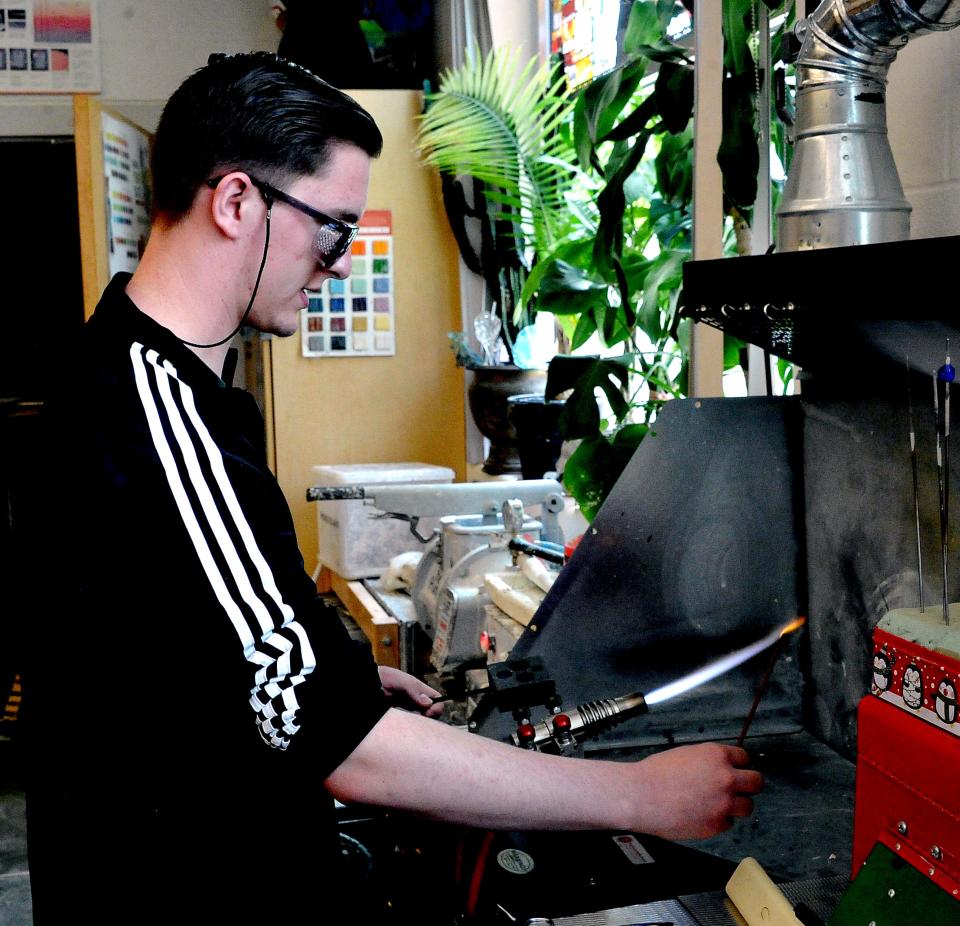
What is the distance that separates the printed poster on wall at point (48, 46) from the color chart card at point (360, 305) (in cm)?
182

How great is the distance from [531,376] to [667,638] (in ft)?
6.68

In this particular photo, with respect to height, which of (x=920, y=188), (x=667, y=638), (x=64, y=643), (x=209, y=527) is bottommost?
(x=667, y=638)

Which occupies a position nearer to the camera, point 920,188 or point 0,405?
point 920,188

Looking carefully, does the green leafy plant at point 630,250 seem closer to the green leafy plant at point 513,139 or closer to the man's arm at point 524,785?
the green leafy plant at point 513,139

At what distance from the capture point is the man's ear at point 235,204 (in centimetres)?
117

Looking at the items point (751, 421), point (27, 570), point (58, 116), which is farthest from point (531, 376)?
point (58, 116)

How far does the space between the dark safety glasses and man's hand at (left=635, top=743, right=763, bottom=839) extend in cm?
65

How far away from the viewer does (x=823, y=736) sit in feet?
5.23

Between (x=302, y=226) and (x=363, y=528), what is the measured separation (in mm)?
2334

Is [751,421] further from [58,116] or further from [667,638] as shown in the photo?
[58,116]

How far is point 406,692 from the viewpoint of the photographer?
157 cm

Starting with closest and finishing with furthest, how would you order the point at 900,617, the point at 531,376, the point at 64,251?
the point at 900,617
the point at 531,376
the point at 64,251

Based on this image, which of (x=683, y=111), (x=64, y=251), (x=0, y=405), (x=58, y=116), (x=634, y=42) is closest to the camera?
(x=683, y=111)

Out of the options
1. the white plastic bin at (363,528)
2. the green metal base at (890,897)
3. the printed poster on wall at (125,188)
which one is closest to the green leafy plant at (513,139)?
the white plastic bin at (363,528)
